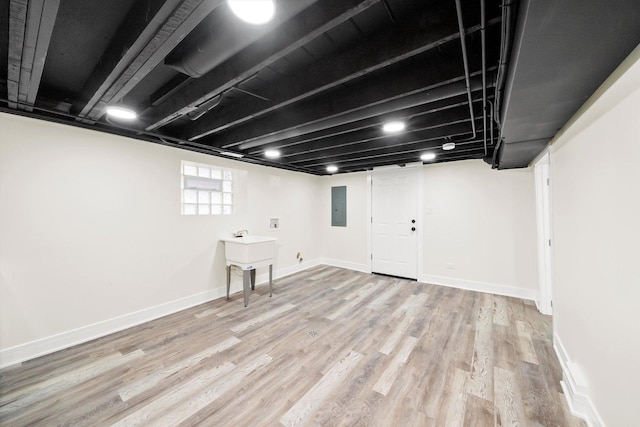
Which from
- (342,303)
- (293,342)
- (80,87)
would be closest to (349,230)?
(342,303)

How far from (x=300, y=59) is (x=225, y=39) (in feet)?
2.04

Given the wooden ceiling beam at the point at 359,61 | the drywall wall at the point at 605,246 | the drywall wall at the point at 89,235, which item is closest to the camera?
the drywall wall at the point at 605,246

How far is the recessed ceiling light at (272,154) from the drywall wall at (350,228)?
6.89 ft

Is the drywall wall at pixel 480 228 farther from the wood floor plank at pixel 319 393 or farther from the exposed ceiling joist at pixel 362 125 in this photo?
the wood floor plank at pixel 319 393

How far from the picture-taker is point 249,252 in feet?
11.2

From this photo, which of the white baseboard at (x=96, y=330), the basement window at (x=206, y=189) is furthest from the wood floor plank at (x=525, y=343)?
the basement window at (x=206, y=189)

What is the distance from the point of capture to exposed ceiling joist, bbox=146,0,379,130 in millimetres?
1061

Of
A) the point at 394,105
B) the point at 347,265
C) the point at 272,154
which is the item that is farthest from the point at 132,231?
the point at 347,265

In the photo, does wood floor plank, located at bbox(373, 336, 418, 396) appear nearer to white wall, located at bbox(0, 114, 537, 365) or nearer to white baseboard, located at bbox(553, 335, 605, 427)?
white baseboard, located at bbox(553, 335, 605, 427)

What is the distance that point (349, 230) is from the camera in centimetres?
556

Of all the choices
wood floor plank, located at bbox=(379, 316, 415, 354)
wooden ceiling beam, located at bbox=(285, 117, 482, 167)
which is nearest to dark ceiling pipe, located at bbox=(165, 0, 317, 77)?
wooden ceiling beam, located at bbox=(285, 117, 482, 167)

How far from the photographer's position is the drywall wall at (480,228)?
12.1ft

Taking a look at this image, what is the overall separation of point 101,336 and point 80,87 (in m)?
2.51

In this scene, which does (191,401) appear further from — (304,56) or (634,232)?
(634,232)
